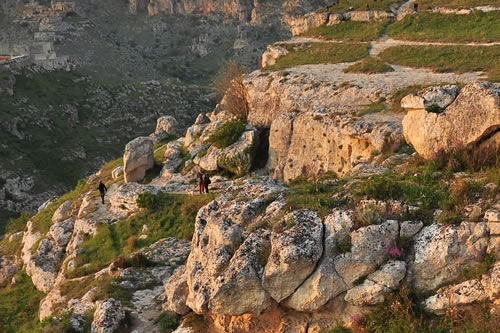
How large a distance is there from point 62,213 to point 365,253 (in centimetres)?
2675

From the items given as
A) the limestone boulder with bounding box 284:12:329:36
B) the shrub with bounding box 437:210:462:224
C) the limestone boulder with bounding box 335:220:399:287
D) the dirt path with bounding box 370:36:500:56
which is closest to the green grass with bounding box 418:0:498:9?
the dirt path with bounding box 370:36:500:56

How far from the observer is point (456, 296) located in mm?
10789

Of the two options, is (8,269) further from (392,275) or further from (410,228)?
(410,228)

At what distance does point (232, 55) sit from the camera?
147m

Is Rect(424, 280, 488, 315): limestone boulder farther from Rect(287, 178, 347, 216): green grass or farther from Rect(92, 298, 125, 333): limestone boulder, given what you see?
Rect(92, 298, 125, 333): limestone boulder

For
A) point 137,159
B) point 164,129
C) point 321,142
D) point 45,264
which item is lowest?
point 45,264

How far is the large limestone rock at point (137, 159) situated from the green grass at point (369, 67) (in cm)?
1449

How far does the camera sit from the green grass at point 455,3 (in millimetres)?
39156

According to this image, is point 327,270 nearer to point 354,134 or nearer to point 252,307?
point 252,307

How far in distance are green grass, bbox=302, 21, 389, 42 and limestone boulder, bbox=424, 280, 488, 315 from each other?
33115 millimetres

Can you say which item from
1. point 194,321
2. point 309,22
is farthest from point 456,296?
point 309,22

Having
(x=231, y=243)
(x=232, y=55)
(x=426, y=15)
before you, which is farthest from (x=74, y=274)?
(x=232, y=55)

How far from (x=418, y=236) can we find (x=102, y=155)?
67.2 m

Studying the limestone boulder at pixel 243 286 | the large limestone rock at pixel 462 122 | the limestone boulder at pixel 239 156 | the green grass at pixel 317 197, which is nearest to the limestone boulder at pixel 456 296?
the green grass at pixel 317 197
